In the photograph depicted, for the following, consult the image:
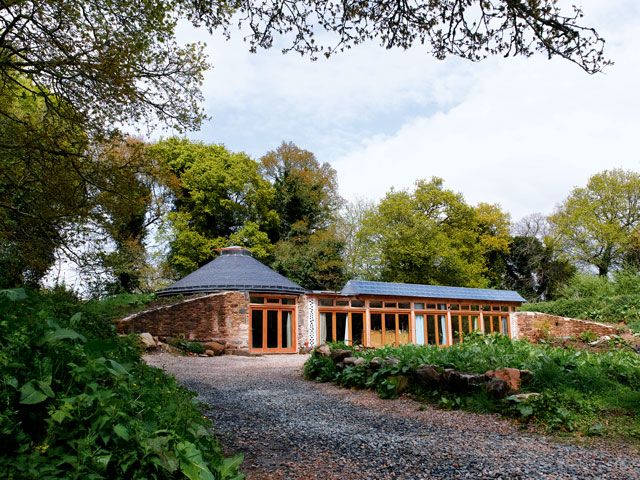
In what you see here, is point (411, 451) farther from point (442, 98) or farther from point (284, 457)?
point (442, 98)

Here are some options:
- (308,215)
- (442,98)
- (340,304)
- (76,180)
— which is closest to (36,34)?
(76,180)

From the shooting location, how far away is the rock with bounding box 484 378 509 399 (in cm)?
562

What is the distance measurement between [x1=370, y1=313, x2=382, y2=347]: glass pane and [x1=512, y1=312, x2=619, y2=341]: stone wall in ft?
24.8

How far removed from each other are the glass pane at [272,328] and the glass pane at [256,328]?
0.33 metres

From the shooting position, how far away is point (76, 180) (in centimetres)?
753

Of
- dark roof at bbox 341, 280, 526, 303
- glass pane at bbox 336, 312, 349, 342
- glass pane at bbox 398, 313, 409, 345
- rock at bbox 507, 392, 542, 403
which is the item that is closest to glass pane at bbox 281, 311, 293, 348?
glass pane at bbox 336, 312, 349, 342

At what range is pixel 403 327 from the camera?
20.4 metres

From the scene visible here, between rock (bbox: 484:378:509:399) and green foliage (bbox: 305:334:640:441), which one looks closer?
green foliage (bbox: 305:334:640:441)

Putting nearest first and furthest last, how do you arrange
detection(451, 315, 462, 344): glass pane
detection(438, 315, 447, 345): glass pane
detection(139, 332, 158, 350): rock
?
1. detection(139, 332, 158, 350): rock
2. detection(438, 315, 447, 345): glass pane
3. detection(451, 315, 462, 344): glass pane

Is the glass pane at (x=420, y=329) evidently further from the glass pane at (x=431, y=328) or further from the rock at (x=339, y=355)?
the rock at (x=339, y=355)

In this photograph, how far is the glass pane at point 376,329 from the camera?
1972 centimetres

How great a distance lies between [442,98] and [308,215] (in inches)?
985

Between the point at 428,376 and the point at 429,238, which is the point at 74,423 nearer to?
the point at 428,376

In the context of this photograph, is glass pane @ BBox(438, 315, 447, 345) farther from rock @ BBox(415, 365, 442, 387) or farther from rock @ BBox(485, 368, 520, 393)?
rock @ BBox(485, 368, 520, 393)
